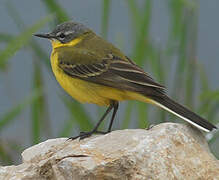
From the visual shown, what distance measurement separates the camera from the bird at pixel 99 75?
578cm

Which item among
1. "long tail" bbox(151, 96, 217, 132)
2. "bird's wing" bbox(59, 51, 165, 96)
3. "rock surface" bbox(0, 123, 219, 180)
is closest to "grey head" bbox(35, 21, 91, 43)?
"bird's wing" bbox(59, 51, 165, 96)

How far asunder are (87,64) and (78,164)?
1.89 meters

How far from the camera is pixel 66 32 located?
6.68 m

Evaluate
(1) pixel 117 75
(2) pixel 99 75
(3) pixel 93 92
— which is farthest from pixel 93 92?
(1) pixel 117 75

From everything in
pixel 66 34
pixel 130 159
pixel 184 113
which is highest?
pixel 66 34

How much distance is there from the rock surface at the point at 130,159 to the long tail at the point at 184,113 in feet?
0.44

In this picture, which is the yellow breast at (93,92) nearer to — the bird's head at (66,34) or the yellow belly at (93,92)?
the yellow belly at (93,92)

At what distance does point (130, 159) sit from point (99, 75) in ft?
5.72

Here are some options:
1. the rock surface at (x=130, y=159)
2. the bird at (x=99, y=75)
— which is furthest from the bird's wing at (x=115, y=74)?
the rock surface at (x=130, y=159)

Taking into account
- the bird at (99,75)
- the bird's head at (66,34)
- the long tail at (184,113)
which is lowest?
the long tail at (184,113)

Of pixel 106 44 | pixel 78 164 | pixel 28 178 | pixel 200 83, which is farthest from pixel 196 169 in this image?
pixel 200 83

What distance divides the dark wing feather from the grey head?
0.48 metres

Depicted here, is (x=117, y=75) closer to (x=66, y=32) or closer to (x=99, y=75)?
(x=99, y=75)

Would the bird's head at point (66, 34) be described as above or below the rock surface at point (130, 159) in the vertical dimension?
above
